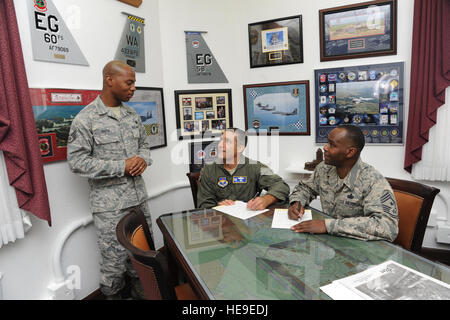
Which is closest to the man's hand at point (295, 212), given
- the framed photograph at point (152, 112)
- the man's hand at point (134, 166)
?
the man's hand at point (134, 166)

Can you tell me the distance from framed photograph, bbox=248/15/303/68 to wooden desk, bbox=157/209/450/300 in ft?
6.91

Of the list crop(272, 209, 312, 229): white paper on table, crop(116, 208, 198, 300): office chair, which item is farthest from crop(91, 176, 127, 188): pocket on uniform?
crop(272, 209, 312, 229): white paper on table

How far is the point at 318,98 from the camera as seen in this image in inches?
119

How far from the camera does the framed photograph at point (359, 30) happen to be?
2679 mm

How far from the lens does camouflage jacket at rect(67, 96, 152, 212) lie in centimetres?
193

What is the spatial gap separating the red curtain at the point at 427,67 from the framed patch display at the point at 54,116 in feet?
9.08

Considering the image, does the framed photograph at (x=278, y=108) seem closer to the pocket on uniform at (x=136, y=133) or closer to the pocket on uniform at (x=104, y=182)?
the pocket on uniform at (x=136, y=133)

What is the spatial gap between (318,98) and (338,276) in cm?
228

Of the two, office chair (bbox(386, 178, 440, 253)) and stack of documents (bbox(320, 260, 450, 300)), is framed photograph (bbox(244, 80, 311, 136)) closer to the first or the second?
office chair (bbox(386, 178, 440, 253))

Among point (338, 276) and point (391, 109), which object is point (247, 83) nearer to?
point (391, 109)

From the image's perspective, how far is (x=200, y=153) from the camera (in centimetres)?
339

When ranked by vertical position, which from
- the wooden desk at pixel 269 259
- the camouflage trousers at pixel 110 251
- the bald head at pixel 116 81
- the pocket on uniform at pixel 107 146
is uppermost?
the bald head at pixel 116 81

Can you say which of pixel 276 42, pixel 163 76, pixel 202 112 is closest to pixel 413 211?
pixel 276 42

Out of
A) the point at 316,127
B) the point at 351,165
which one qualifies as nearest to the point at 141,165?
the point at 351,165
